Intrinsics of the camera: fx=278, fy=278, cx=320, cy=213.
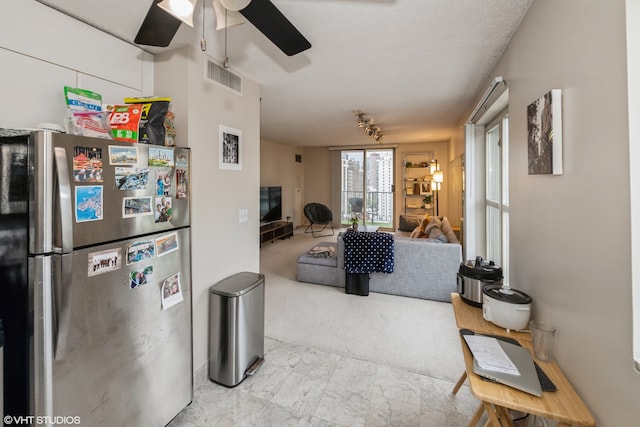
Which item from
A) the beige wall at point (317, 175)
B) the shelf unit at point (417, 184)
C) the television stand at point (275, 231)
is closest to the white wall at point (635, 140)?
the television stand at point (275, 231)

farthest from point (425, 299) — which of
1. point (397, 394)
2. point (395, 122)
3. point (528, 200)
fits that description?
point (395, 122)

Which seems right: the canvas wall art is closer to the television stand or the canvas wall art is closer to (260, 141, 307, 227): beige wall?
the television stand

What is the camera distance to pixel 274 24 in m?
1.27

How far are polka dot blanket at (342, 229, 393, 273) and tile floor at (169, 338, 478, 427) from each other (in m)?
1.39

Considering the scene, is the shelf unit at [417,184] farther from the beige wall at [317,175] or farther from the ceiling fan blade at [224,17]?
the ceiling fan blade at [224,17]

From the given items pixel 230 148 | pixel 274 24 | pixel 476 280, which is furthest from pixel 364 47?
pixel 476 280

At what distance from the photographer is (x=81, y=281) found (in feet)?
3.99

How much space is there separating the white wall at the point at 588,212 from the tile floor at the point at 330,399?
0.90m

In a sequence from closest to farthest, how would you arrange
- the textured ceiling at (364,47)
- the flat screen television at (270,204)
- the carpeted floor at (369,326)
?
1. the textured ceiling at (364,47)
2. the carpeted floor at (369,326)
3. the flat screen television at (270,204)

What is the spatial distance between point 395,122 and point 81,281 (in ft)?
15.1

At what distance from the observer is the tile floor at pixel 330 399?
67.1 inches

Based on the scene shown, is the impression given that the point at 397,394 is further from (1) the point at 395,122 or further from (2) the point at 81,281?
(1) the point at 395,122

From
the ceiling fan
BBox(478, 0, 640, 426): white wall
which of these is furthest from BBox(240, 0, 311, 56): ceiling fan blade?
BBox(478, 0, 640, 426): white wall

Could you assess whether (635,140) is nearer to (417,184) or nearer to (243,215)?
(243,215)
